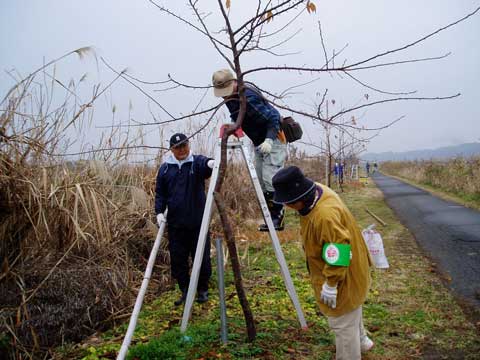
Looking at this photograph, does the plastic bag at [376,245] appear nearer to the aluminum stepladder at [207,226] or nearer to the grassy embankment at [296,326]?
the grassy embankment at [296,326]

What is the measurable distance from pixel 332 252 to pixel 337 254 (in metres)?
0.03

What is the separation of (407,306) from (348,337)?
6.28 ft

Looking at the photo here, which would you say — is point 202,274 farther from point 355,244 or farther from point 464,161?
point 464,161

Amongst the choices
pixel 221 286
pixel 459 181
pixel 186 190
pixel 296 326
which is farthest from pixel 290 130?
pixel 459 181

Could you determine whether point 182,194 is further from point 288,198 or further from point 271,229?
point 288,198

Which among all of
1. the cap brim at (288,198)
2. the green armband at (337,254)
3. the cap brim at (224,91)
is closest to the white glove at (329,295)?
the green armband at (337,254)

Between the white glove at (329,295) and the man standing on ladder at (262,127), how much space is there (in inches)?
56.7

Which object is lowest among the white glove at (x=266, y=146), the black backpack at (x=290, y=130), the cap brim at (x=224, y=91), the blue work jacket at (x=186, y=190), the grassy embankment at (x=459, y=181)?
the grassy embankment at (x=459, y=181)

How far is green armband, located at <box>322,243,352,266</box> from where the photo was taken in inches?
96.1

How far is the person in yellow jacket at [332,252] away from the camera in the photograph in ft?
8.13

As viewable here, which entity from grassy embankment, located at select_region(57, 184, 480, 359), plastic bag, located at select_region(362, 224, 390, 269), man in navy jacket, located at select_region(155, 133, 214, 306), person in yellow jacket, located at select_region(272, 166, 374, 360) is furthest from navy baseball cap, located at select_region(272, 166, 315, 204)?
plastic bag, located at select_region(362, 224, 390, 269)

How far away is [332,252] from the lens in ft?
8.05

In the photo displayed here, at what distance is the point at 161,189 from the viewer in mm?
4465

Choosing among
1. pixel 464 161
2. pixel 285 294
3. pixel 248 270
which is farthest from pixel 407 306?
pixel 464 161
